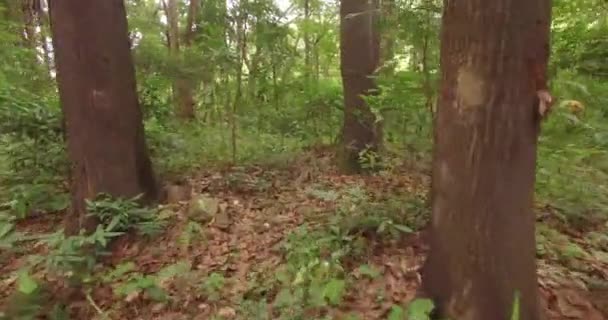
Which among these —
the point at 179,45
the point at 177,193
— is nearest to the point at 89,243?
the point at 177,193

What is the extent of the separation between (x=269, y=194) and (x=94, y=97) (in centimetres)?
189

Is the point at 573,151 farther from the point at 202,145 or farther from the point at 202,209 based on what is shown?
the point at 202,145

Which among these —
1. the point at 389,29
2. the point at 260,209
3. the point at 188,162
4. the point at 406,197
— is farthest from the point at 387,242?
the point at 188,162

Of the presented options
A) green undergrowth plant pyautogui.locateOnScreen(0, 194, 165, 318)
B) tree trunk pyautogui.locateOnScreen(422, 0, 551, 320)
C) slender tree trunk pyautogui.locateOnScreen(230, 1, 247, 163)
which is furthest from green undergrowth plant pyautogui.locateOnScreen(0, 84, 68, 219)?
tree trunk pyautogui.locateOnScreen(422, 0, 551, 320)

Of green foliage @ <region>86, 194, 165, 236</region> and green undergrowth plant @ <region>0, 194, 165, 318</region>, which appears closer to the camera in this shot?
green undergrowth plant @ <region>0, 194, 165, 318</region>

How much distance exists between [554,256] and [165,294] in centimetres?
271

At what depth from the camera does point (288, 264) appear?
11.6 feet

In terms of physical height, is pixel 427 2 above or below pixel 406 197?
above

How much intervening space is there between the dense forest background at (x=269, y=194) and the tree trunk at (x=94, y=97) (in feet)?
0.13

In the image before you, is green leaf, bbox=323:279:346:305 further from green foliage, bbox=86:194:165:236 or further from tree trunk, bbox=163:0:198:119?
tree trunk, bbox=163:0:198:119

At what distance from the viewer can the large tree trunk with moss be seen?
235 inches

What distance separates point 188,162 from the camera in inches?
229

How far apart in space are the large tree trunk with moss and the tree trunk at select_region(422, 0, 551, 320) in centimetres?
339

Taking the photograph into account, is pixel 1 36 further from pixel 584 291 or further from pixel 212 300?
pixel 584 291
